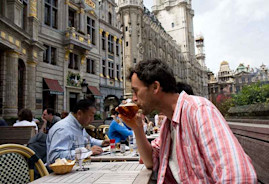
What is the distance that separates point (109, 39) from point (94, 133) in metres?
17.1

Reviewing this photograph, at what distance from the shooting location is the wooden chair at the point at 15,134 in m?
5.54

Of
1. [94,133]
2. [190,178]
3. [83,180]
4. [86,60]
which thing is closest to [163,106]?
[190,178]

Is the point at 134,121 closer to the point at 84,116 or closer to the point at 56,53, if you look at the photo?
the point at 84,116

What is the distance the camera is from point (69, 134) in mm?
2895

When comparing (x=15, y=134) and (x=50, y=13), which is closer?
(x=15, y=134)

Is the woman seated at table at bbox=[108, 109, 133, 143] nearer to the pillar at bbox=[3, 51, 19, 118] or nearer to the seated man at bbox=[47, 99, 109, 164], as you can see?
the seated man at bbox=[47, 99, 109, 164]

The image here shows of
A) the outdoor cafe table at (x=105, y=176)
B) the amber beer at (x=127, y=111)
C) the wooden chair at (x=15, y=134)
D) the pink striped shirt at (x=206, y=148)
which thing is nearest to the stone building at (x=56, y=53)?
the wooden chair at (x=15, y=134)

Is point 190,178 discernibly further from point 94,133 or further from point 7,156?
point 94,133

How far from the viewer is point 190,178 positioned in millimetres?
1315

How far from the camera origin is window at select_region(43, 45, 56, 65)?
15842mm

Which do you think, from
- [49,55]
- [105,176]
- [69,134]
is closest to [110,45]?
[49,55]

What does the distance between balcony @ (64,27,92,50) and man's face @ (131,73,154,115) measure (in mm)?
16295

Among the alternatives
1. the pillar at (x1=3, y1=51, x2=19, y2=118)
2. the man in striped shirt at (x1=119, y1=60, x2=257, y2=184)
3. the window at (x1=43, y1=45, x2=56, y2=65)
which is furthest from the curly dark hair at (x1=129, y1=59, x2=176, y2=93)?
the window at (x1=43, y1=45, x2=56, y2=65)

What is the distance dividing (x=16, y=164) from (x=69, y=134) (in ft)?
2.49
